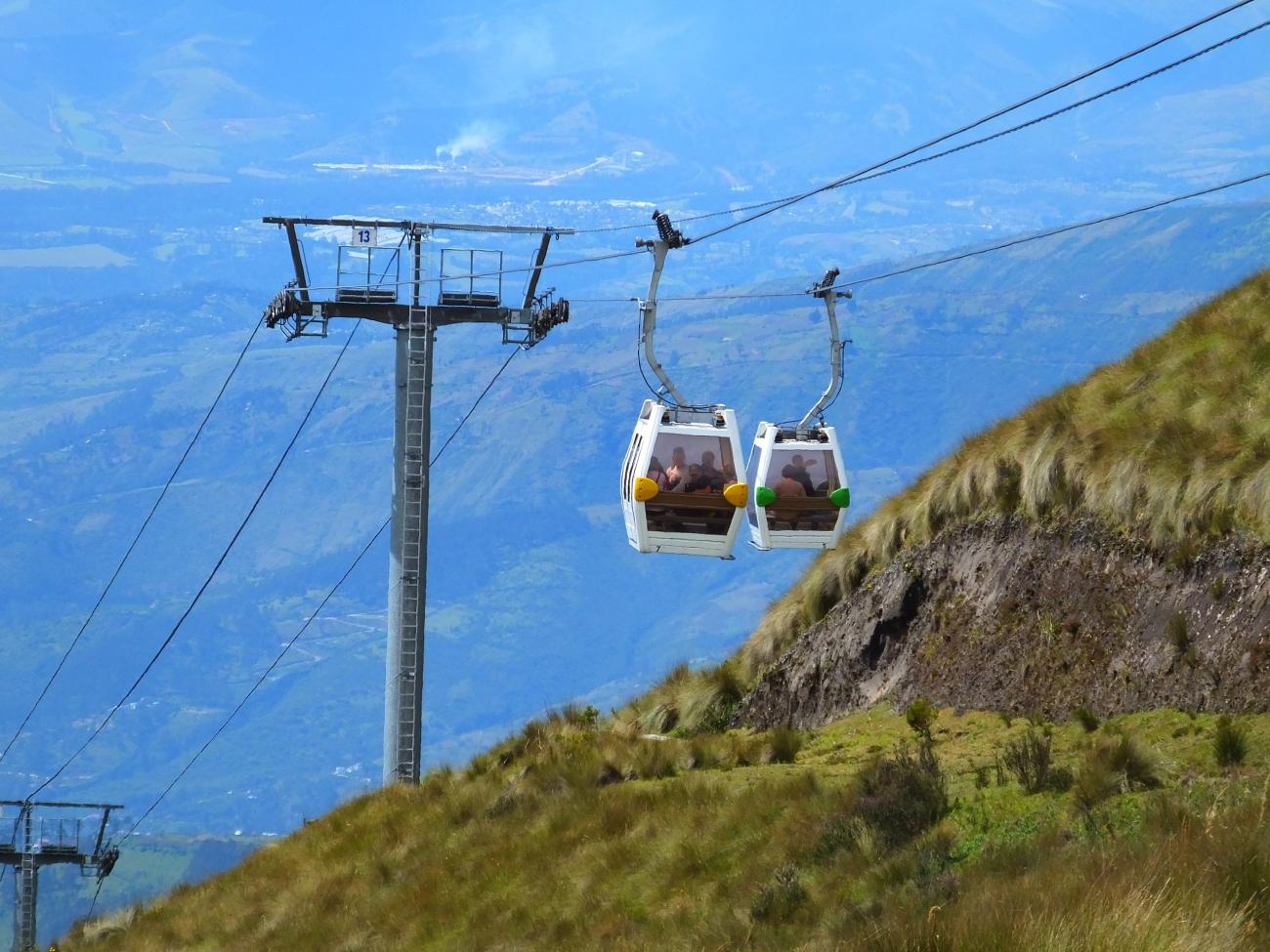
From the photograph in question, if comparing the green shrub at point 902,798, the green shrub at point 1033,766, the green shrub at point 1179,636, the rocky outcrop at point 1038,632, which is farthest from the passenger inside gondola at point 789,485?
the green shrub at point 1033,766

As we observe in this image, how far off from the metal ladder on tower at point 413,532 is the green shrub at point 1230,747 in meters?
16.9

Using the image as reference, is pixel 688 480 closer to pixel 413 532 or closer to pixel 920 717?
pixel 920 717

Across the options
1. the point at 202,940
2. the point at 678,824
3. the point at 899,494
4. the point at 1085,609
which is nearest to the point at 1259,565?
the point at 1085,609

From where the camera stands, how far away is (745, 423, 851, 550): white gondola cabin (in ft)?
83.1

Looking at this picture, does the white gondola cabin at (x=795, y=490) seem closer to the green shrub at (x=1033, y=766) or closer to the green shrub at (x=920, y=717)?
the green shrub at (x=920, y=717)

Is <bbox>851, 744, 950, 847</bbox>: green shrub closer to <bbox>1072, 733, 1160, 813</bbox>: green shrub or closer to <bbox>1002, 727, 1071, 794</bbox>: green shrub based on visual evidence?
<bbox>1002, 727, 1071, 794</bbox>: green shrub

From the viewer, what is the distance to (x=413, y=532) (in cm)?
3144

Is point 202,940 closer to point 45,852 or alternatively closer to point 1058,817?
point 1058,817

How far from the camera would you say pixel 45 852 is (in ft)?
201

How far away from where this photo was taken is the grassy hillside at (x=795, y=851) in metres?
11.2

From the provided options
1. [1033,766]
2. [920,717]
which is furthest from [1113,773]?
[920,717]

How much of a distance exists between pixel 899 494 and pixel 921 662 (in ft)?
14.0

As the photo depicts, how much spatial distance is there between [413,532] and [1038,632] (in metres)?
12.3

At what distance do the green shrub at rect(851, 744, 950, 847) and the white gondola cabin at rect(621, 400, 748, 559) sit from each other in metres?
7.80
